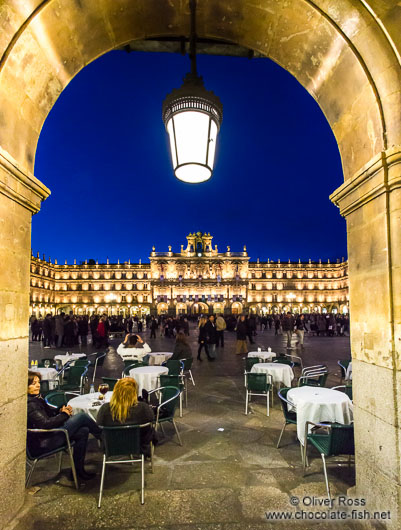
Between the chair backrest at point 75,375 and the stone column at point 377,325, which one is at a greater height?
the stone column at point 377,325

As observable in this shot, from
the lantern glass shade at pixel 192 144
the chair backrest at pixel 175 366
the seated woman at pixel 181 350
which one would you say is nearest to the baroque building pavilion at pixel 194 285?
the seated woman at pixel 181 350

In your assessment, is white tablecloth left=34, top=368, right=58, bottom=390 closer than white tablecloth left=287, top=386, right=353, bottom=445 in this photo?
No

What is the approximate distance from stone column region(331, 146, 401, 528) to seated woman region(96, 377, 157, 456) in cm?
193

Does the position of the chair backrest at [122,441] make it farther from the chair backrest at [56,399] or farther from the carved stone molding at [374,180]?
the carved stone molding at [374,180]

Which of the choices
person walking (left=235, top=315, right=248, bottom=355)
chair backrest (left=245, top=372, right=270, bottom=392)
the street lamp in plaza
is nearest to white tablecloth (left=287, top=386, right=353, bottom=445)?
chair backrest (left=245, top=372, right=270, bottom=392)

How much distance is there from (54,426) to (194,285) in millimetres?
64305

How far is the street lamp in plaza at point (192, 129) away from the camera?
2.15m

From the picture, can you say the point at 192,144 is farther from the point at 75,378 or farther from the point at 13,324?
the point at 75,378

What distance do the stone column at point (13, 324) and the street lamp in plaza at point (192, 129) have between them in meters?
1.31

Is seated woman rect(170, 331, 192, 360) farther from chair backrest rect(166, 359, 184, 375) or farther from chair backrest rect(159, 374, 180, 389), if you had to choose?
chair backrest rect(159, 374, 180, 389)

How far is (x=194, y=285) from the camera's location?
67.8m

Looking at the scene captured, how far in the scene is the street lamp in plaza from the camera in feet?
7.06

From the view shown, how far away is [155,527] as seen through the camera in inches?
108

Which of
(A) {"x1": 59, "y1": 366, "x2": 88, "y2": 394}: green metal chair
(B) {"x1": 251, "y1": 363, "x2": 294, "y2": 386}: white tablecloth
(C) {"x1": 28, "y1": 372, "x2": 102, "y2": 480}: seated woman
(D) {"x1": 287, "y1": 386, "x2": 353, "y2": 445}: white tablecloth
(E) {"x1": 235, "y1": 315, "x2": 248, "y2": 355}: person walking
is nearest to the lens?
(C) {"x1": 28, "y1": 372, "x2": 102, "y2": 480}: seated woman
